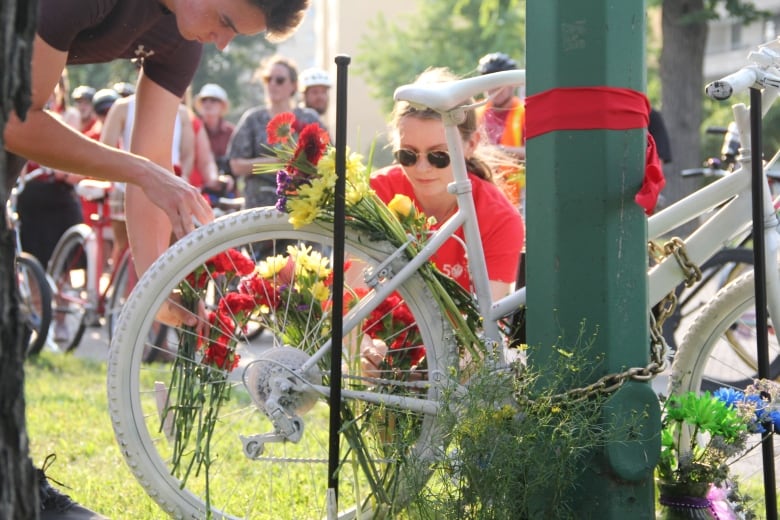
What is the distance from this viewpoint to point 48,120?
11.2ft

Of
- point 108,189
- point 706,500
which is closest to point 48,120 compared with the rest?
point 706,500

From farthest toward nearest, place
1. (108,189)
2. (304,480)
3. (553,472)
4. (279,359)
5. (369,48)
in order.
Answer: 1. (369,48)
2. (108,189)
3. (304,480)
4. (279,359)
5. (553,472)

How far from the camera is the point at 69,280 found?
9.55 m

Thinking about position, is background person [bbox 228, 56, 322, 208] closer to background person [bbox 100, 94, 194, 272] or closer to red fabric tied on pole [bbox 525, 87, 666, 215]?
background person [bbox 100, 94, 194, 272]

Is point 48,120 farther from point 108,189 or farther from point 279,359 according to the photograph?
point 108,189

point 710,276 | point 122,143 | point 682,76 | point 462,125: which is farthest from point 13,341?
point 682,76

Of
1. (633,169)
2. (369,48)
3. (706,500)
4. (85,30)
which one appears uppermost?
(369,48)

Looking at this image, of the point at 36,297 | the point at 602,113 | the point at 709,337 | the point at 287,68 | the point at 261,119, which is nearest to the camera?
the point at 602,113

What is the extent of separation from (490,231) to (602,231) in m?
1.09

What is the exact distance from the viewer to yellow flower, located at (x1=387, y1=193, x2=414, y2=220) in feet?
11.5

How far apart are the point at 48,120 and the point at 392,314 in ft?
3.55

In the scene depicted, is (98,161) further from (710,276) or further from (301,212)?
(710,276)

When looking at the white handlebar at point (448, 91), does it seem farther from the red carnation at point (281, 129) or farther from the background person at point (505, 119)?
the background person at point (505, 119)

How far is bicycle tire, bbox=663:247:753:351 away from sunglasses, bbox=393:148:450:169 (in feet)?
7.58
